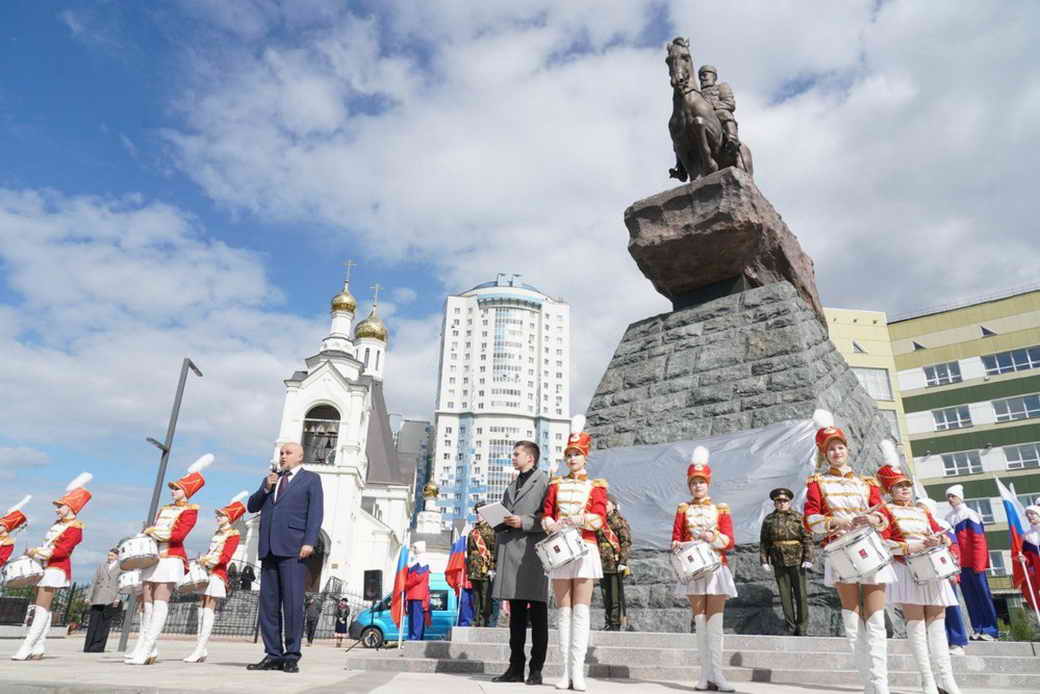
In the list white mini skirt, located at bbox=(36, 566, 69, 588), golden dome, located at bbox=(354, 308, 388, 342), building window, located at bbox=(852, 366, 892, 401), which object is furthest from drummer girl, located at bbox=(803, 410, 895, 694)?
golden dome, located at bbox=(354, 308, 388, 342)

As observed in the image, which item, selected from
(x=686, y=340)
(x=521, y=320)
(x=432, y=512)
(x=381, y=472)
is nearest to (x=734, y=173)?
(x=686, y=340)

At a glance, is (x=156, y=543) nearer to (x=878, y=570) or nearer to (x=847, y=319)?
(x=878, y=570)

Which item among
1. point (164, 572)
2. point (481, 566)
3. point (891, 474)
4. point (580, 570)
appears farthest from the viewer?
point (481, 566)

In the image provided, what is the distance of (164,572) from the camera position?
6.09 m

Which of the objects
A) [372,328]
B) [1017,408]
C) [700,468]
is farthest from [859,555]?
[372,328]

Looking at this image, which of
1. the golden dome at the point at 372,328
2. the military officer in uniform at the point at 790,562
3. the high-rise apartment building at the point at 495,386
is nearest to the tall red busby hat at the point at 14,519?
the military officer in uniform at the point at 790,562

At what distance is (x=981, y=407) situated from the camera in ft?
108

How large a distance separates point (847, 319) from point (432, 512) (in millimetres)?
34021

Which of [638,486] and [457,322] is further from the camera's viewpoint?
[457,322]

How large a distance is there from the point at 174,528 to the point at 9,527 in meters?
3.00

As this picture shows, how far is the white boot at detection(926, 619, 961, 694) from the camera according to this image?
4.34 meters

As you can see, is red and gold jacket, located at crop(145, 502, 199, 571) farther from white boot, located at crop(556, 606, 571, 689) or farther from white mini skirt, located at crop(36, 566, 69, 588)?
white boot, located at crop(556, 606, 571, 689)

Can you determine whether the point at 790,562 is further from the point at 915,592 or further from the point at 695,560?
the point at 695,560

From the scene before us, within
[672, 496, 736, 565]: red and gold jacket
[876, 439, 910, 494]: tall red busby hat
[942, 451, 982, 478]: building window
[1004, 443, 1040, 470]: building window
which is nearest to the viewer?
[876, 439, 910, 494]: tall red busby hat
